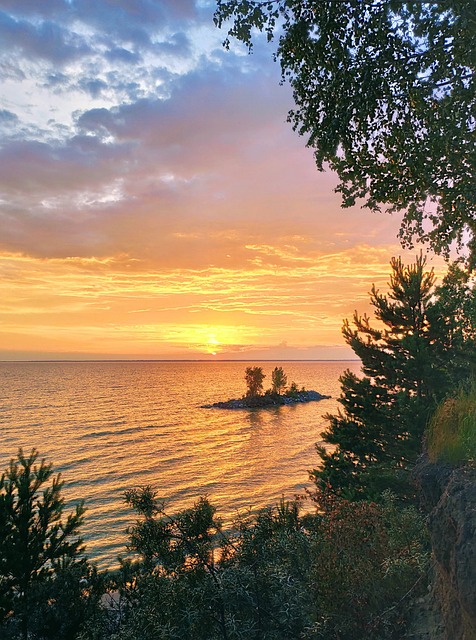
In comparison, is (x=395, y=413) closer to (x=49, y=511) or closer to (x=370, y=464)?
(x=370, y=464)

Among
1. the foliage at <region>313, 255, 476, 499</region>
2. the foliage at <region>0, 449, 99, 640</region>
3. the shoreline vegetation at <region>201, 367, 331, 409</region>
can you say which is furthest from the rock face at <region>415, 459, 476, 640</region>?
the shoreline vegetation at <region>201, 367, 331, 409</region>

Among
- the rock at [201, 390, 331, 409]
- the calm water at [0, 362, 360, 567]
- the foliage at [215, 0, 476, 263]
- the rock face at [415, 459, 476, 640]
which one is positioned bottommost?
the rock at [201, 390, 331, 409]

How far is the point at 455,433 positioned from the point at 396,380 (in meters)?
11.5

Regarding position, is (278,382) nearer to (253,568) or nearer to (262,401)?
(262,401)

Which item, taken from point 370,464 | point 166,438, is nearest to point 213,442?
point 166,438

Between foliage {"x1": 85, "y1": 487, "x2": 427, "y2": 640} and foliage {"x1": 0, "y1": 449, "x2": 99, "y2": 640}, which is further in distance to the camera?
foliage {"x1": 0, "y1": 449, "x2": 99, "y2": 640}

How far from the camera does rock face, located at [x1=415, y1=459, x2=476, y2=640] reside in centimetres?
469

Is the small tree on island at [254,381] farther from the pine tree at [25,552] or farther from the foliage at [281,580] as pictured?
the foliage at [281,580]

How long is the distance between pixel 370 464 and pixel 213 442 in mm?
33874

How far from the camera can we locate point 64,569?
10.5 meters

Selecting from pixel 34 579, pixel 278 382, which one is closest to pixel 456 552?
pixel 34 579

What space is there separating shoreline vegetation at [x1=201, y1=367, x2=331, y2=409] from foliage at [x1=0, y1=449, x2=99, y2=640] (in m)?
75.8

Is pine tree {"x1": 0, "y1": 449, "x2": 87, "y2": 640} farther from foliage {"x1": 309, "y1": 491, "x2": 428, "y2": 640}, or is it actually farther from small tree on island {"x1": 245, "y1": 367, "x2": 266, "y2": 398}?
small tree on island {"x1": 245, "y1": 367, "x2": 266, "y2": 398}

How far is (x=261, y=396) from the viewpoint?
9188 cm
